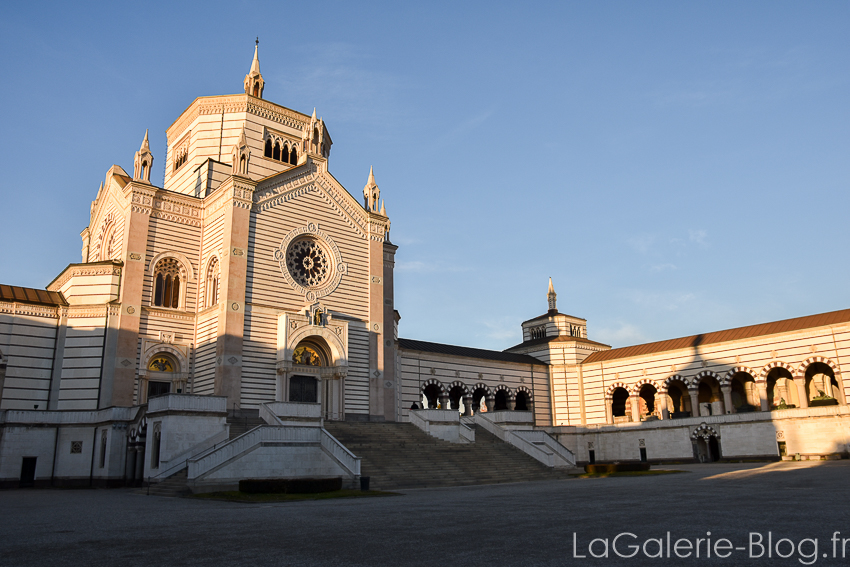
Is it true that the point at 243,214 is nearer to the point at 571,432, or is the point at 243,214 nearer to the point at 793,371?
the point at 571,432

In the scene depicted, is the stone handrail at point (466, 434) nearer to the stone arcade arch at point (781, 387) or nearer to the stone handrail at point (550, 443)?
the stone handrail at point (550, 443)

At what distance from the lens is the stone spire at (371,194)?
45219mm

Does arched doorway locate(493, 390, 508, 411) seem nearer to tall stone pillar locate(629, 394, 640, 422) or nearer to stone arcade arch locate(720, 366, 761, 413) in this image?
tall stone pillar locate(629, 394, 640, 422)

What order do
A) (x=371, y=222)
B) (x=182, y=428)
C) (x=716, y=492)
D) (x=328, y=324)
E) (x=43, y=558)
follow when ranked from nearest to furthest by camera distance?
(x=43, y=558) → (x=716, y=492) → (x=182, y=428) → (x=328, y=324) → (x=371, y=222)

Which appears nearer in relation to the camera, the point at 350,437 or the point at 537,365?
the point at 350,437

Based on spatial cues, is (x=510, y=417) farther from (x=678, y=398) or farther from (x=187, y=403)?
(x=678, y=398)

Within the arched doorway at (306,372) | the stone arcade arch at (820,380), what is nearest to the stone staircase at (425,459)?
the arched doorway at (306,372)

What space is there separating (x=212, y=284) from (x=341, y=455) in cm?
1638

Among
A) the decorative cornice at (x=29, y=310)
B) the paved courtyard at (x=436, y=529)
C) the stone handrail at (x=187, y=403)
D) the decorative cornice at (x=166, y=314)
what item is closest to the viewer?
the paved courtyard at (x=436, y=529)

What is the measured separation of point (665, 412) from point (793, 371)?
10.2 m

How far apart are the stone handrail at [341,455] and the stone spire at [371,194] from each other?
20814 mm

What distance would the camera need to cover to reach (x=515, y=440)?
38.5 m

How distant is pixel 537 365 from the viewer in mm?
59281

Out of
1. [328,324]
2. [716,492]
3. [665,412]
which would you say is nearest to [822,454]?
[665,412]
